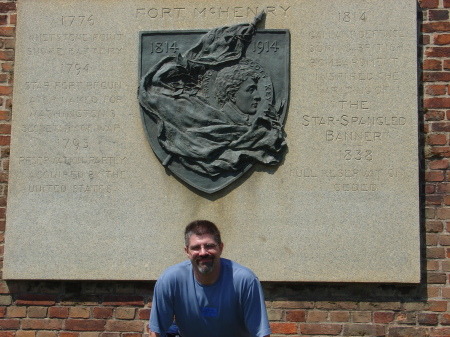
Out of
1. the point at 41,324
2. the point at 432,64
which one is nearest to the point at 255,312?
the point at 41,324

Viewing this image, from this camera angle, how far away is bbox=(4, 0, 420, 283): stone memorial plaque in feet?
14.1

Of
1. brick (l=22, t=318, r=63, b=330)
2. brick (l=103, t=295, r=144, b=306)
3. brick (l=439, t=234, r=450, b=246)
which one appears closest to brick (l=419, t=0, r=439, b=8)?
brick (l=439, t=234, r=450, b=246)

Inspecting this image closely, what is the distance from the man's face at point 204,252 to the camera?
2.97 meters

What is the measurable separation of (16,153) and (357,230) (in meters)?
2.40

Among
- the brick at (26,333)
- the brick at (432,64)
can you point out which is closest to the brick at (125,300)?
the brick at (26,333)

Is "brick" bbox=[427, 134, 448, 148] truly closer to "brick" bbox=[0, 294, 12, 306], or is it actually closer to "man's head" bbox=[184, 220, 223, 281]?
"man's head" bbox=[184, 220, 223, 281]

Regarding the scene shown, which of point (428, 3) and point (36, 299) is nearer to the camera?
point (36, 299)

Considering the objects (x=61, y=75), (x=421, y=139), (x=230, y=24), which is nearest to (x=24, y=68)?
(x=61, y=75)

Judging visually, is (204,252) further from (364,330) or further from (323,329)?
(364,330)

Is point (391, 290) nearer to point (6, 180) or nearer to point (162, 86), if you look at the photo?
point (162, 86)

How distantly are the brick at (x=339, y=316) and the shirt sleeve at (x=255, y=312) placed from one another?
136 cm

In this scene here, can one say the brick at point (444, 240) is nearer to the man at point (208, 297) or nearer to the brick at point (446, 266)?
the brick at point (446, 266)

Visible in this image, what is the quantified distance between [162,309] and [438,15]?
2.94 m

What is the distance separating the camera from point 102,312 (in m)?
4.41
